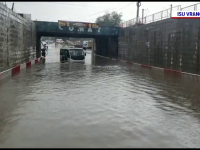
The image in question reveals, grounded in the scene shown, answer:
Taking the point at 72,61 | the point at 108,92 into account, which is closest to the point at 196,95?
the point at 108,92

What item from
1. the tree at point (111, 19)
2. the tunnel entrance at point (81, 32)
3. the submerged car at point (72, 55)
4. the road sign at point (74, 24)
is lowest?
the submerged car at point (72, 55)

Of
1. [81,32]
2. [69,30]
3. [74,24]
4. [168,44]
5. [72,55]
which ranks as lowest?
[72,55]

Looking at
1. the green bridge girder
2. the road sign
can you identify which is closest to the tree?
the green bridge girder

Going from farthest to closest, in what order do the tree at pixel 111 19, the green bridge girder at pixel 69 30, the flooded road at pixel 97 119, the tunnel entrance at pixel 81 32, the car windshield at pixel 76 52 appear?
the tree at pixel 111 19
the tunnel entrance at pixel 81 32
the green bridge girder at pixel 69 30
the car windshield at pixel 76 52
the flooded road at pixel 97 119

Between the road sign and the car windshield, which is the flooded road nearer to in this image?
the car windshield

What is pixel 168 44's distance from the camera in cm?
2206

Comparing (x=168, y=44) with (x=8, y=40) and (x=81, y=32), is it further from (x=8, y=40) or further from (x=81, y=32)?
(x=81, y=32)

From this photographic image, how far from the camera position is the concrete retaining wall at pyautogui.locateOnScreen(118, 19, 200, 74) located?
1769 cm

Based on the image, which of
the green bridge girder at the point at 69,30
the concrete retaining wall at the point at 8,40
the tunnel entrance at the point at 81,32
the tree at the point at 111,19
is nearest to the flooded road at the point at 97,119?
the concrete retaining wall at the point at 8,40

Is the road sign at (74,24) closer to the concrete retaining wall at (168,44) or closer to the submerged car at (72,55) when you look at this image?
the submerged car at (72,55)

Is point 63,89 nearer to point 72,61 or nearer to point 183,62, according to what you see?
point 183,62

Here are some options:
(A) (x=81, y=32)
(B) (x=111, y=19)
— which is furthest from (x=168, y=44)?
(B) (x=111, y=19)

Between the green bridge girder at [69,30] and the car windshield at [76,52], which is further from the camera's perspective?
the green bridge girder at [69,30]

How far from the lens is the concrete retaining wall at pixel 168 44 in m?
17.7
